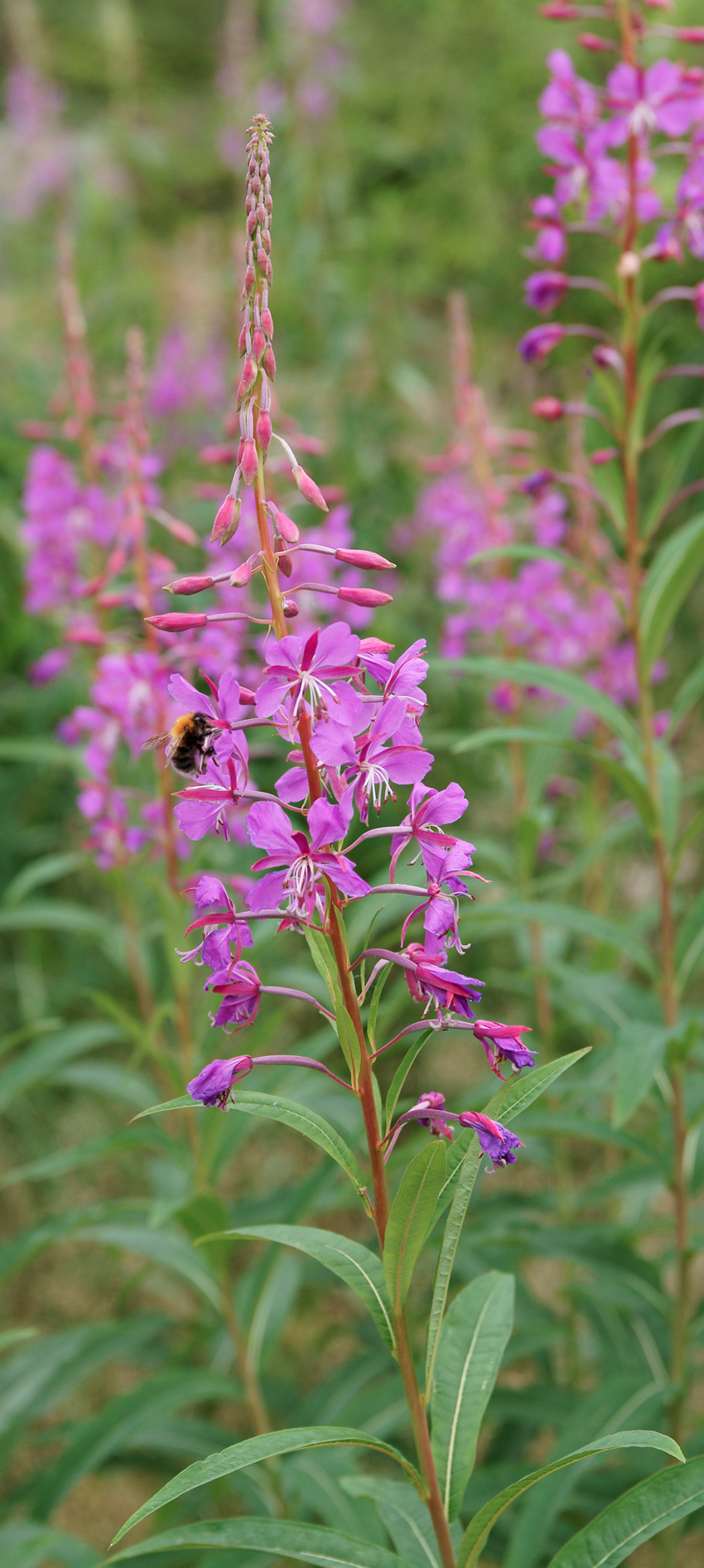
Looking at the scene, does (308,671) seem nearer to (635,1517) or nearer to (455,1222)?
(455,1222)

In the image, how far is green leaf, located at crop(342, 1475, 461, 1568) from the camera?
1.48 m

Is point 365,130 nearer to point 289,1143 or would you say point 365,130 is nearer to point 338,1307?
point 289,1143

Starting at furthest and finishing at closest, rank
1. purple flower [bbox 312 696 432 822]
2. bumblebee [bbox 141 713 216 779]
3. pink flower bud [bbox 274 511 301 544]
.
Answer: bumblebee [bbox 141 713 216 779] → pink flower bud [bbox 274 511 301 544] → purple flower [bbox 312 696 432 822]

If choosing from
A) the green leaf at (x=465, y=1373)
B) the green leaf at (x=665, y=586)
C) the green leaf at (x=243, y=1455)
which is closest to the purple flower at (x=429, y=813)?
the green leaf at (x=243, y=1455)

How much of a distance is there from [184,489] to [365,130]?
234cm

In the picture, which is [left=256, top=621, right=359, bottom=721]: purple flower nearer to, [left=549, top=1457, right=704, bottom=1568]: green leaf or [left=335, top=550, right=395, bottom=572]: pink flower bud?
[left=335, top=550, right=395, bottom=572]: pink flower bud

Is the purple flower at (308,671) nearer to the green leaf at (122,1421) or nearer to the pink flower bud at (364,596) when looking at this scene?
the pink flower bud at (364,596)

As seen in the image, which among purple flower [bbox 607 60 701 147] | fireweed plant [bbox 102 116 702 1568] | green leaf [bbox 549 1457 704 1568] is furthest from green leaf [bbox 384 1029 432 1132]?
purple flower [bbox 607 60 701 147]

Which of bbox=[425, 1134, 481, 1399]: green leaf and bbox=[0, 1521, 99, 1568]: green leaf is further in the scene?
bbox=[0, 1521, 99, 1568]: green leaf

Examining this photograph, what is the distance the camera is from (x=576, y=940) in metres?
4.30

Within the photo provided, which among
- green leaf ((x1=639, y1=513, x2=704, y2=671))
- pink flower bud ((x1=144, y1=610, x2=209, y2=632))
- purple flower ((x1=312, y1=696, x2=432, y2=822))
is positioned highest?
pink flower bud ((x1=144, y1=610, x2=209, y2=632))

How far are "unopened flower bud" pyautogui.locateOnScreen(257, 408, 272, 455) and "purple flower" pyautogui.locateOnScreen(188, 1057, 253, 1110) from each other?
0.66 m

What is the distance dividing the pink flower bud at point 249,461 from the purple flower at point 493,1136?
0.72m

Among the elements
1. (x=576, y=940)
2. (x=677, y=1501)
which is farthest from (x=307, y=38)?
(x=677, y=1501)
